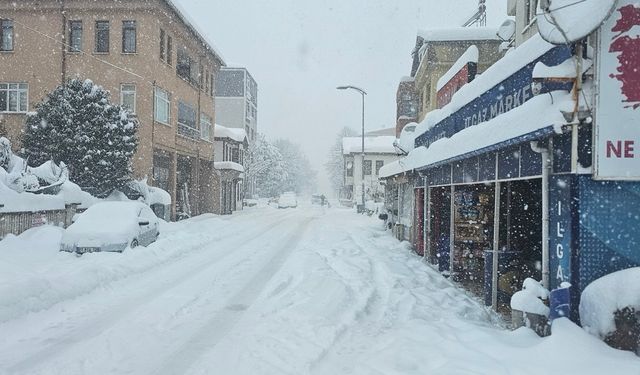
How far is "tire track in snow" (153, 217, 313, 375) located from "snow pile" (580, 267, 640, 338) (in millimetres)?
4730

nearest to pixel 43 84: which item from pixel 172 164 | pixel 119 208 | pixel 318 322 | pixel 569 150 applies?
pixel 172 164

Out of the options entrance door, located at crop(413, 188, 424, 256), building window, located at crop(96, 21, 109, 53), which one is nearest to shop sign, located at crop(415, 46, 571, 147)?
entrance door, located at crop(413, 188, 424, 256)

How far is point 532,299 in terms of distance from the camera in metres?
6.30

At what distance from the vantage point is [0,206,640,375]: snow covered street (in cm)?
550

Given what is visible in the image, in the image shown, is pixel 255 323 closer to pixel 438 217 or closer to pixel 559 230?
pixel 559 230

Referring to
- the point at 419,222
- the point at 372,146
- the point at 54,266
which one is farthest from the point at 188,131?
the point at 372,146

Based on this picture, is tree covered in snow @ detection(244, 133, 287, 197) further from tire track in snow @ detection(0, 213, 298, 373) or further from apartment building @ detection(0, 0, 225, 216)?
tire track in snow @ detection(0, 213, 298, 373)

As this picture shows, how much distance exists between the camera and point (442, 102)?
15.2 meters

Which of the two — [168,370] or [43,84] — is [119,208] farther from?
[43,84]

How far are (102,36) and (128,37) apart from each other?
1434 millimetres

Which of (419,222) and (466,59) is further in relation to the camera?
(419,222)

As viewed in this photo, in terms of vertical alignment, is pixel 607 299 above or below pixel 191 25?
below

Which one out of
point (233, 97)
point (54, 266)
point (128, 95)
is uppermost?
point (233, 97)

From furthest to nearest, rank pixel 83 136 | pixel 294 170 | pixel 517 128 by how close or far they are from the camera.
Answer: pixel 294 170
pixel 83 136
pixel 517 128
